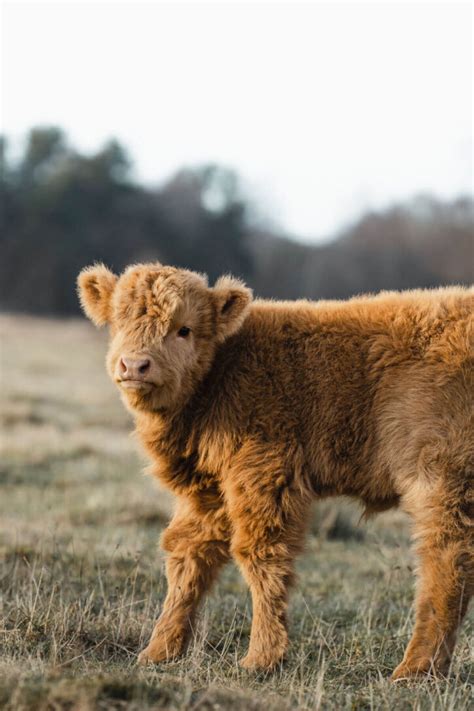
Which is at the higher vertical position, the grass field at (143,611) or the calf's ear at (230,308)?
the calf's ear at (230,308)

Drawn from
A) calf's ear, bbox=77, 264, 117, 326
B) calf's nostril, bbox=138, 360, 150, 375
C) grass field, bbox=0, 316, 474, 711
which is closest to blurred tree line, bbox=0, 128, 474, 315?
grass field, bbox=0, 316, 474, 711

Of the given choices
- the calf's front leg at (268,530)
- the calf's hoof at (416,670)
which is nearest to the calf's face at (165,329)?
the calf's front leg at (268,530)

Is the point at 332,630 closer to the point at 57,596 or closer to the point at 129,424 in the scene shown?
the point at 57,596

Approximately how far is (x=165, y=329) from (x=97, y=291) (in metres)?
0.84

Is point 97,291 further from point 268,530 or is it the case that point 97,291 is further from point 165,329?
point 268,530

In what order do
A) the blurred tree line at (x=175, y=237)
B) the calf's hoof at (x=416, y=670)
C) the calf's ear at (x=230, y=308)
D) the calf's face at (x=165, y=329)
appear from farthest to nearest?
the blurred tree line at (x=175, y=237) < the calf's ear at (x=230, y=308) < the calf's face at (x=165, y=329) < the calf's hoof at (x=416, y=670)

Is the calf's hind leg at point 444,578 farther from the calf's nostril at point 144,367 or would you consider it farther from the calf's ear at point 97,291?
the calf's ear at point 97,291

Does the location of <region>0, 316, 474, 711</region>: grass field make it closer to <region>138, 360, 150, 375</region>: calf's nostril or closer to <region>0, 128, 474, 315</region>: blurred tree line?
<region>138, 360, 150, 375</region>: calf's nostril

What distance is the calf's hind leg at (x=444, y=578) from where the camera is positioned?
5133 millimetres

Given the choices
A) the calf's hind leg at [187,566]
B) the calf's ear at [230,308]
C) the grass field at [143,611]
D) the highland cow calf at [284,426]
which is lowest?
the grass field at [143,611]

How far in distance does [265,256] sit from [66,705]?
40.4 m

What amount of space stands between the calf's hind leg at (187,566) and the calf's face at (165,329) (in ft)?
2.30

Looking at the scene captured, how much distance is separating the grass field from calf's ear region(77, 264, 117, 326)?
1.63 metres

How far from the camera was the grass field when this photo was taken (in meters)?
4.11
